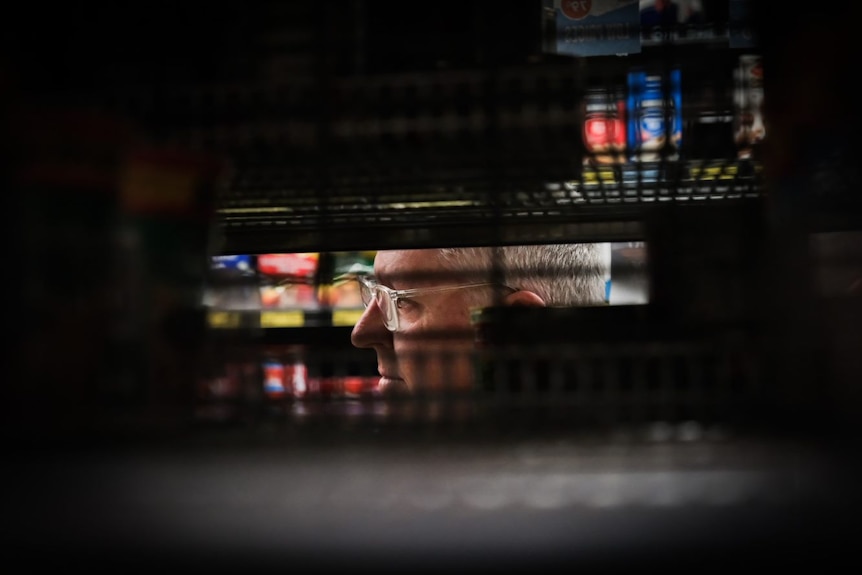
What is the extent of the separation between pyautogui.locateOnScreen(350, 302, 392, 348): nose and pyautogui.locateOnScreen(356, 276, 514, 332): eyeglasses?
0.7 inches

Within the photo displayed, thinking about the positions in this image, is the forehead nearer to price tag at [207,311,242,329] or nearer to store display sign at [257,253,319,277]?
store display sign at [257,253,319,277]

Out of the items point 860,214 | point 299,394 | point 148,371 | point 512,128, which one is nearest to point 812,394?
point 860,214

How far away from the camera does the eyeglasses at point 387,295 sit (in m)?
2.14

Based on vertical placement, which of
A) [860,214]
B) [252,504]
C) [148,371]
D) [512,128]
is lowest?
[252,504]

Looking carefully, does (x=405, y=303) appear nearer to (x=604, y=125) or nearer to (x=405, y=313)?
(x=405, y=313)

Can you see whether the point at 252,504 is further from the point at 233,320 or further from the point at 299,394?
the point at 233,320

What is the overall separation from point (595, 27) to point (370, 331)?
1195 millimetres

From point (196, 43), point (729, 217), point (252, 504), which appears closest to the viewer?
point (252, 504)

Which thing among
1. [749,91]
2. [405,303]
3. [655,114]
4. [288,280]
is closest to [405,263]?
[405,303]

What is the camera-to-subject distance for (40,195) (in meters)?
0.93

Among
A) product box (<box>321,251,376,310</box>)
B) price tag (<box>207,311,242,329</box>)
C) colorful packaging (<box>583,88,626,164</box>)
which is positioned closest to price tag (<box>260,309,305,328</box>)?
product box (<box>321,251,376,310</box>)

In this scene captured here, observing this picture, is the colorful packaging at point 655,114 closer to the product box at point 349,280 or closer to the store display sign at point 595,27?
the store display sign at point 595,27

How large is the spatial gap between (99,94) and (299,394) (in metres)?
0.43

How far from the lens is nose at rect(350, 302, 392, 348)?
2.28 metres
